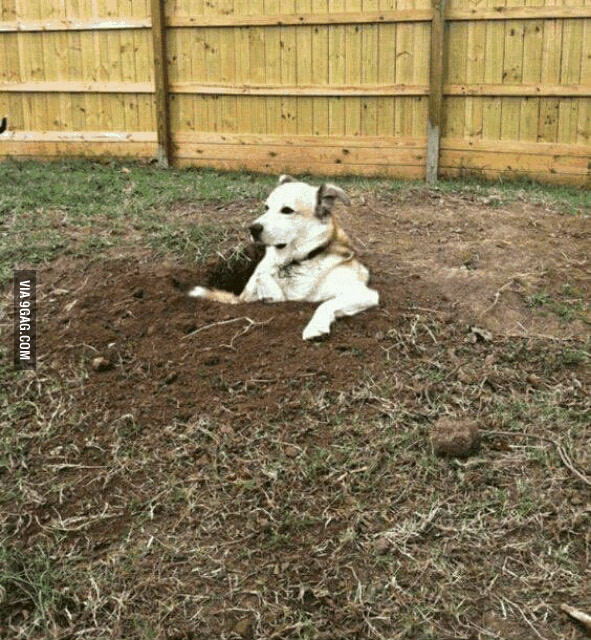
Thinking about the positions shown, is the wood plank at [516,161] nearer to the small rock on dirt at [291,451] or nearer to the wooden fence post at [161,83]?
the wooden fence post at [161,83]

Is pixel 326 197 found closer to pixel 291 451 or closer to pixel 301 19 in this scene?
pixel 291 451

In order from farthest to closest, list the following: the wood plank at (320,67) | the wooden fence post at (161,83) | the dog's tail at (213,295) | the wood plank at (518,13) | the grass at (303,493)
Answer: the wooden fence post at (161,83)
the wood plank at (320,67)
the wood plank at (518,13)
the dog's tail at (213,295)
the grass at (303,493)

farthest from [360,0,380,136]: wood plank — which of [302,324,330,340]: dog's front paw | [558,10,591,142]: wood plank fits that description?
[302,324,330,340]: dog's front paw

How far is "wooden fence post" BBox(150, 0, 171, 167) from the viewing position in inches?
380

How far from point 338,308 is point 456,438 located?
1.10 meters

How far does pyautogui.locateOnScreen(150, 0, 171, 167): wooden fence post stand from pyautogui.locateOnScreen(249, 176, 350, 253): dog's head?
18.7 feet

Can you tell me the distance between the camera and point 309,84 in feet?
30.8

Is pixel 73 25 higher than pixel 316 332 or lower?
higher

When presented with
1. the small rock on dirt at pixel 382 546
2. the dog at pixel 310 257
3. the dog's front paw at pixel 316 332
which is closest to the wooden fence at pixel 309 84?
the dog at pixel 310 257

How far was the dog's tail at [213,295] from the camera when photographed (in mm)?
Result: 5001

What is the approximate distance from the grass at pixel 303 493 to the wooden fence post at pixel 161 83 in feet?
18.6

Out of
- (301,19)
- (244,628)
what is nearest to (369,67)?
(301,19)

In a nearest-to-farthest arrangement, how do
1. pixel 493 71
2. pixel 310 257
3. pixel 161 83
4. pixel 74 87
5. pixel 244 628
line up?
pixel 244 628 < pixel 310 257 < pixel 493 71 < pixel 161 83 < pixel 74 87

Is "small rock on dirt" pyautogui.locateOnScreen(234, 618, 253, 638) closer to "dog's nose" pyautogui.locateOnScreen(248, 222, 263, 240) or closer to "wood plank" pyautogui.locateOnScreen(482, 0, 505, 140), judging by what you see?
"dog's nose" pyautogui.locateOnScreen(248, 222, 263, 240)
